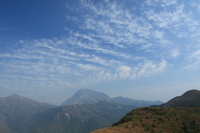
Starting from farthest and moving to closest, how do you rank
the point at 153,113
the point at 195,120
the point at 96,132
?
1. the point at 153,113
2. the point at 195,120
3. the point at 96,132

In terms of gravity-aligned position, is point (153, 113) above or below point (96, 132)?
above

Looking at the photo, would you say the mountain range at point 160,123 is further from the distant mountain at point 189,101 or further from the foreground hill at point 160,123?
the distant mountain at point 189,101

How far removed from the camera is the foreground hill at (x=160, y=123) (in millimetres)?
42312

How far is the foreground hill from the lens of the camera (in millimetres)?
42312

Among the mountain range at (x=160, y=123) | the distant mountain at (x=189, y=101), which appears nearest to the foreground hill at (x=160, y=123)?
the mountain range at (x=160, y=123)

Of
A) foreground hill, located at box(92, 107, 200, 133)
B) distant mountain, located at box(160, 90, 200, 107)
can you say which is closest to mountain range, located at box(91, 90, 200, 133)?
foreground hill, located at box(92, 107, 200, 133)

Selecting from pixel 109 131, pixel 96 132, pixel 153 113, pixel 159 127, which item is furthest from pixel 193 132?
pixel 96 132

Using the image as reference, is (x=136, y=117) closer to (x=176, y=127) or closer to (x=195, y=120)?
(x=176, y=127)

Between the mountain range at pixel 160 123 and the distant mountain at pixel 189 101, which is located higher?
the distant mountain at pixel 189 101

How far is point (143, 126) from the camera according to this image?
4600 cm

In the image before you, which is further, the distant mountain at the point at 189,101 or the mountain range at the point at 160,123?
the distant mountain at the point at 189,101

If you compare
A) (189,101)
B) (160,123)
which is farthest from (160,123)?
(189,101)

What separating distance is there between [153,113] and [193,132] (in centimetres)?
1821

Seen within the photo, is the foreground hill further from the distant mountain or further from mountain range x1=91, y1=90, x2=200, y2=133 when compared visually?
the distant mountain
